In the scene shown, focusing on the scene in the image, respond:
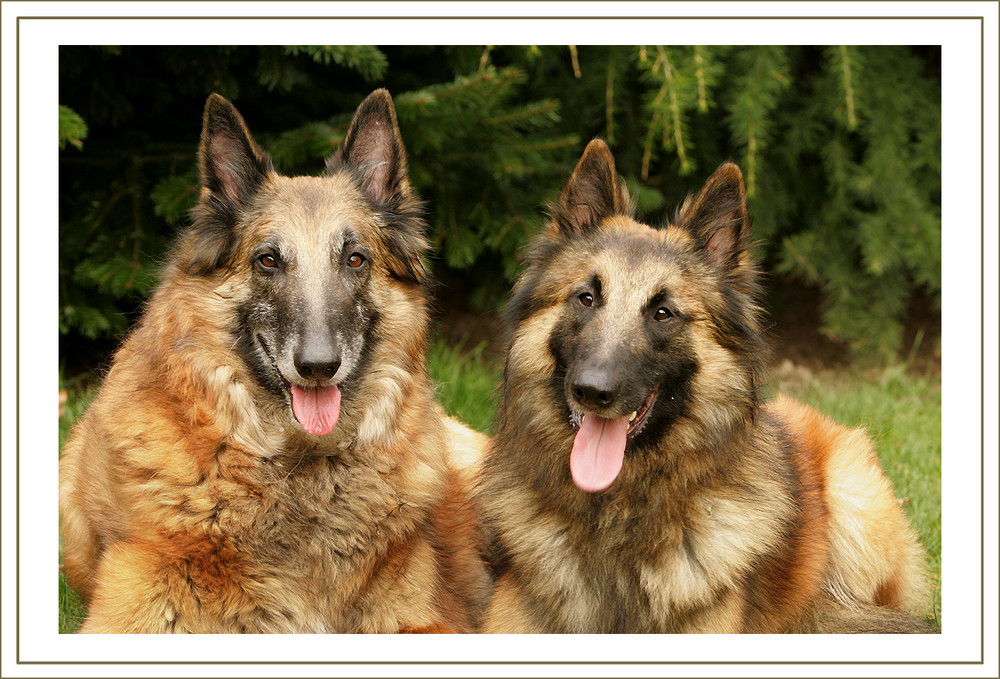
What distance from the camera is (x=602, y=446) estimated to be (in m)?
3.79

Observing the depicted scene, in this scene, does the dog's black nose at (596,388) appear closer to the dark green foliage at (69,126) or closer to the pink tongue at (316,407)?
the pink tongue at (316,407)

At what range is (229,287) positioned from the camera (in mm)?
3922

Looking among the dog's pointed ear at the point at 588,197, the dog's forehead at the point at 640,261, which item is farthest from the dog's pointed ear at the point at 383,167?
the dog's forehead at the point at 640,261

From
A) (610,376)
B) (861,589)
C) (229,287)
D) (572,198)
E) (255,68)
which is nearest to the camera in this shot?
(610,376)

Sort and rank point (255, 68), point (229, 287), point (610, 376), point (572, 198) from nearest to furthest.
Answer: point (610, 376)
point (229, 287)
point (572, 198)
point (255, 68)

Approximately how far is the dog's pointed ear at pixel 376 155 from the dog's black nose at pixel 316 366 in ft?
3.09

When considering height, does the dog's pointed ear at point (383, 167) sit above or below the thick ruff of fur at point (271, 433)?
above

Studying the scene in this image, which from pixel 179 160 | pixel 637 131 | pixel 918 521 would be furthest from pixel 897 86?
pixel 179 160

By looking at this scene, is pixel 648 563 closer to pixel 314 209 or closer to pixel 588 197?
pixel 588 197

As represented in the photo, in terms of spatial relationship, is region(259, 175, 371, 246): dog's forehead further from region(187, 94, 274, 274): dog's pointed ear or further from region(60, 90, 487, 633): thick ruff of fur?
region(187, 94, 274, 274): dog's pointed ear

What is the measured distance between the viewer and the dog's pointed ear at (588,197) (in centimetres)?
416

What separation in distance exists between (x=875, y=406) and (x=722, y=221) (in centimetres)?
414

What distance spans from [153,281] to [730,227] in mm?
2701

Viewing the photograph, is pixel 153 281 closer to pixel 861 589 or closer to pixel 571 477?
pixel 571 477
